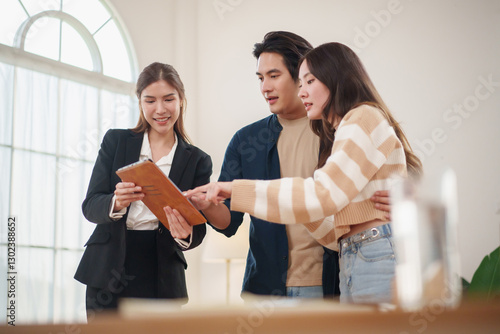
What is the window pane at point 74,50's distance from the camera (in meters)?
4.60

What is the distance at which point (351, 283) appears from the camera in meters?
1.49

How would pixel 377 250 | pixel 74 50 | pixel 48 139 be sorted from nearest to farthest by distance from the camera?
1. pixel 377 250
2. pixel 48 139
3. pixel 74 50

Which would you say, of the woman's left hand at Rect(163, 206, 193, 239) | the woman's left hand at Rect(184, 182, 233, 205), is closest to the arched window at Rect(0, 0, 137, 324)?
the woman's left hand at Rect(163, 206, 193, 239)

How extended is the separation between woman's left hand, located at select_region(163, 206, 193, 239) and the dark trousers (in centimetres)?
14

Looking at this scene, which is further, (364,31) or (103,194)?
(364,31)

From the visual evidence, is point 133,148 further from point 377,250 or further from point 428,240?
point 428,240

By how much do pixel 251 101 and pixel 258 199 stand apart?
3819 millimetres

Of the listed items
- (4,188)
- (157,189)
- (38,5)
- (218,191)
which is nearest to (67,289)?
(4,188)

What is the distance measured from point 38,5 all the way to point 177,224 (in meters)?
3.31

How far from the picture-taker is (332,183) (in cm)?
129

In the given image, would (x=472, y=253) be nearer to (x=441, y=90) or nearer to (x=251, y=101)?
(x=441, y=90)

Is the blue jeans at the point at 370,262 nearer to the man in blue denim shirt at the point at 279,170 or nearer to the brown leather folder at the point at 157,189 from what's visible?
the man in blue denim shirt at the point at 279,170

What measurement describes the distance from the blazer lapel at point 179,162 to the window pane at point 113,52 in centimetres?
310

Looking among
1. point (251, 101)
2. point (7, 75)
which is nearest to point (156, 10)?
point (251, 101)
